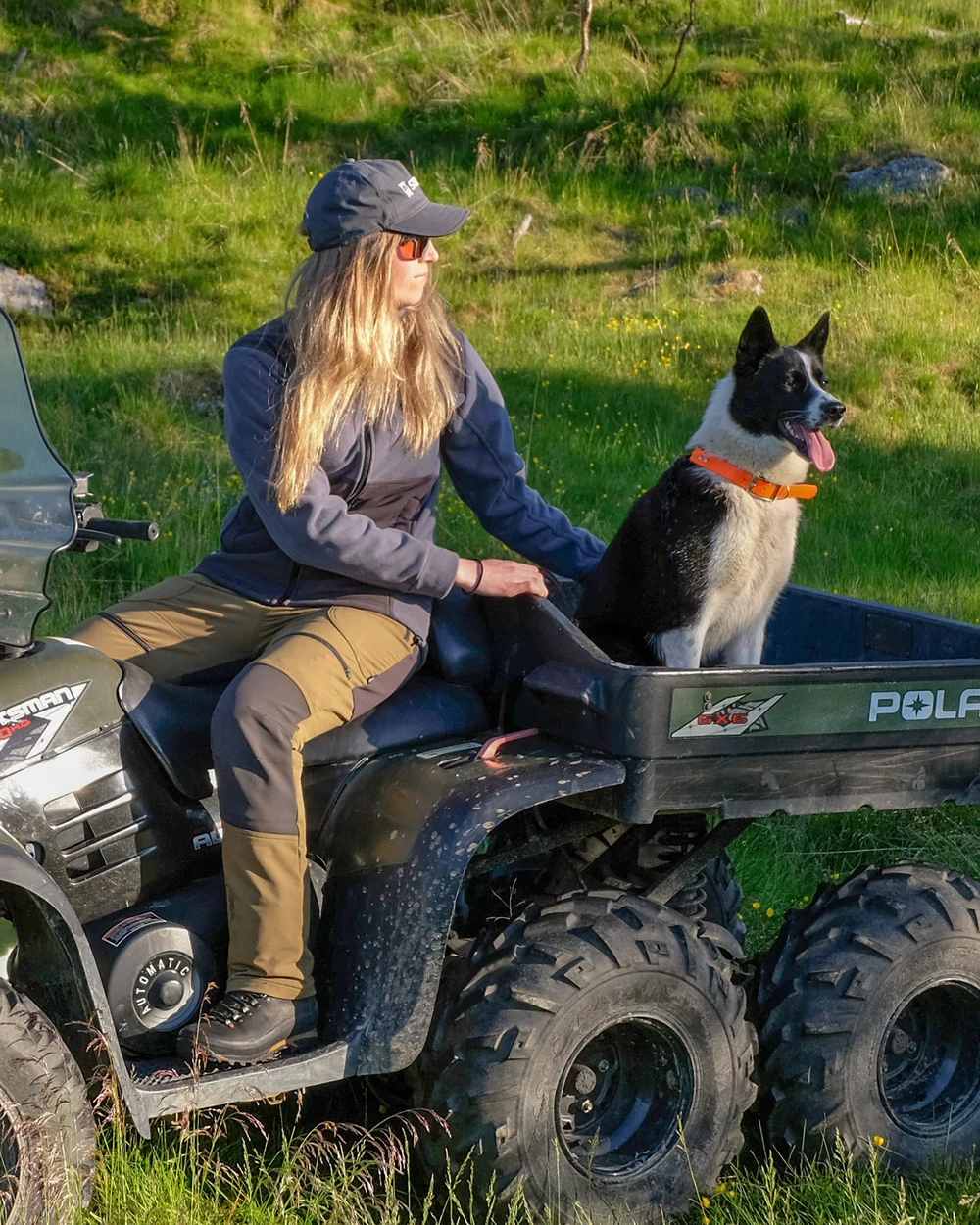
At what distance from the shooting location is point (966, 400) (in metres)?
9.43

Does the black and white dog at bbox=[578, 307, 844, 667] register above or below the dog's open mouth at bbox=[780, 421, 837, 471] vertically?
below

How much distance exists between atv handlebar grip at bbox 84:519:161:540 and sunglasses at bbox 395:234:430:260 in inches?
33.7

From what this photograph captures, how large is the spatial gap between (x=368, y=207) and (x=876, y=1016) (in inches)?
80.0

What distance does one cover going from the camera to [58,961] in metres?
2.82

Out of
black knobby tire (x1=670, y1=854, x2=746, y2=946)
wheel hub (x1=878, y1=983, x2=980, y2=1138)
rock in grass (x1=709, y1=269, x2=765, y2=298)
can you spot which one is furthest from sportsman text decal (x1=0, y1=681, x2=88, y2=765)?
rock in grass (x1=709, y1=269, x2=765, y2=298)

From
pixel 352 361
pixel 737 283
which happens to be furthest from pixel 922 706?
pixel 737 283

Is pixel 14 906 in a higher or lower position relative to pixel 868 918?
higher

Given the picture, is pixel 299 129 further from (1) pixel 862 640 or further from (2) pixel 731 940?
(2) pixel 731 940

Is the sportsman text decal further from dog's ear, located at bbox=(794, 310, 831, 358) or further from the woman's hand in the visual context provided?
dog's ear, located at bbox=(794, 310, 831, 358)

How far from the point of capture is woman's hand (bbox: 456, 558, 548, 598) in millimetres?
3398

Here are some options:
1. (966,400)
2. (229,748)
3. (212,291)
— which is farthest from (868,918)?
(212,291)

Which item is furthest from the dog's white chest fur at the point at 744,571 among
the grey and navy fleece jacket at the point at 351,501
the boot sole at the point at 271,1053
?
the boot sole at the point at 271,1053

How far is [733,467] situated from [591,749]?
140cm

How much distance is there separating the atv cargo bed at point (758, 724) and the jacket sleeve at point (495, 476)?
35cm
